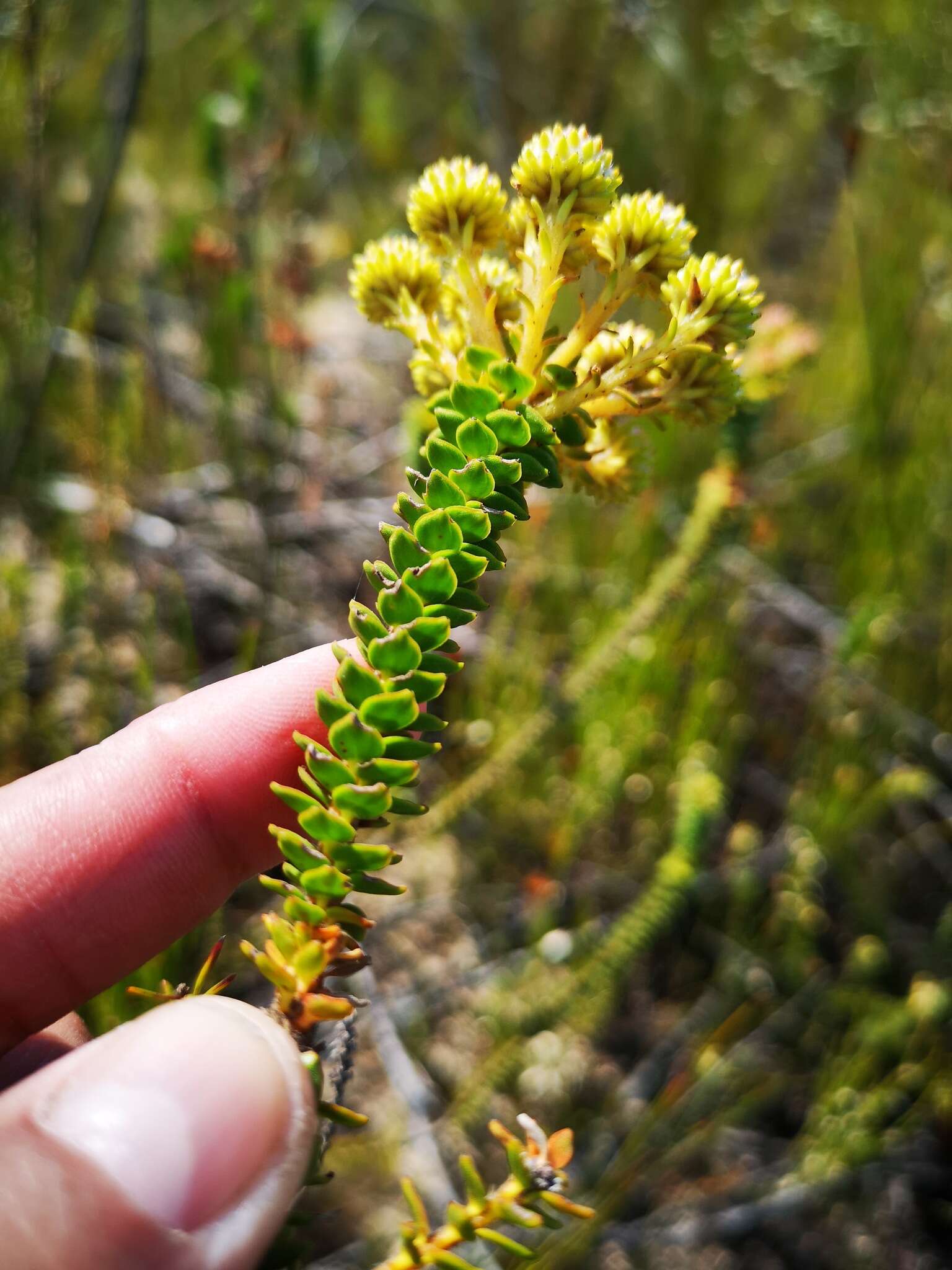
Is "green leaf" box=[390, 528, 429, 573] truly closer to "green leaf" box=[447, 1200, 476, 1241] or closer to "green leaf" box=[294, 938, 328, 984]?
"green leaf" box=[294, 938, 328, 984]

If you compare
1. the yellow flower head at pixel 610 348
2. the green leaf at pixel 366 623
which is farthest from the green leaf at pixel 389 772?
the yellow flower head at pixel 610 348

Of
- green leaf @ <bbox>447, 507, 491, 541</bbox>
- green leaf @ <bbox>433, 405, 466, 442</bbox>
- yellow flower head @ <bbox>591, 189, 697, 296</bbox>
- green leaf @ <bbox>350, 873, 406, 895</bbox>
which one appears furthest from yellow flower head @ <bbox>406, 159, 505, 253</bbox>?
green leaf @ <bbox>350, 873, 406, 895</bbox>

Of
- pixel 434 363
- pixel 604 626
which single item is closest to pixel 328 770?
pixel 434 363

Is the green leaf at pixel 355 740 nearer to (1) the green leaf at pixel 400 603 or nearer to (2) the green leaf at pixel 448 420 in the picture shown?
(1) the green leaf at pixel 400 603

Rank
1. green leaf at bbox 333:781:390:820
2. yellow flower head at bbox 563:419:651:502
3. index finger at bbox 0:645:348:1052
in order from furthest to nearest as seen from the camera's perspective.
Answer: index finger at bbox 0:645:348:1052
yellow flower head at bbox 563:419:651:502
green leaf at bbox 333:781:390:820

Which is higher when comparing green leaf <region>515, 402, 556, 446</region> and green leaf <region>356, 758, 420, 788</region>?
green leaf <region>515, 402, 556, 446</region>

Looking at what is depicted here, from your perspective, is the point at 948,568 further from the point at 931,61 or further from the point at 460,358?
the point at 460,358

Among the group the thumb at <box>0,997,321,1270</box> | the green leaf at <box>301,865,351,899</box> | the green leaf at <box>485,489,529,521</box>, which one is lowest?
the thumb at <box>0,997,321,1270</box>
